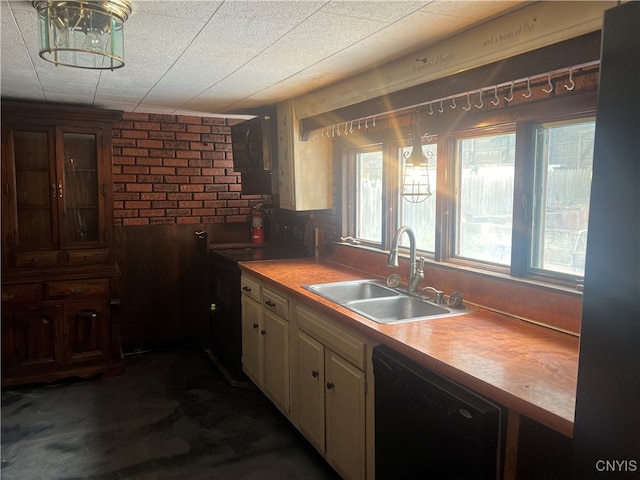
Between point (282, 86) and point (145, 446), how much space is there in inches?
85.7

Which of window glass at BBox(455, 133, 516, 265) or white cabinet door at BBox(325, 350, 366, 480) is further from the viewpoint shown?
window glass at BBox(455, 133, 516, 265)

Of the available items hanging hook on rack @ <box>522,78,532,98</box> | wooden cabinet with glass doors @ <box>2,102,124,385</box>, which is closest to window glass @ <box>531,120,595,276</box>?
hanging hook on rack @ <box>522,78,532,98</box>

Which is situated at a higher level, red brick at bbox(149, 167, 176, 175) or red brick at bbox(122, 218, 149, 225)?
red brick at bbox(149, 167, 176, 175)

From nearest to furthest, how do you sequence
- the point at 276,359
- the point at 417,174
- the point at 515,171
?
the point at 515,171 → the point at 417,174 → the point at 276,359

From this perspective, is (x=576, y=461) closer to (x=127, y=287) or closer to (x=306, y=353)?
(x=306, y=353)

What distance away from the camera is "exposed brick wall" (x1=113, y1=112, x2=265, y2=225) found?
13.5 feet

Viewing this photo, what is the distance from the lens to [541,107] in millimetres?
1981

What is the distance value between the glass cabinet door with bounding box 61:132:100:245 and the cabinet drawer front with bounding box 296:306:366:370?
1978mm

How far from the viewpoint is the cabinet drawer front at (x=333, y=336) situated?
209 centimetres

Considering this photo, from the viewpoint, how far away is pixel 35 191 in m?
3.58

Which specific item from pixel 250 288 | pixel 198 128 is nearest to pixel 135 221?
pixel 198 128

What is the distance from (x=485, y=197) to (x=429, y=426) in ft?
3.94

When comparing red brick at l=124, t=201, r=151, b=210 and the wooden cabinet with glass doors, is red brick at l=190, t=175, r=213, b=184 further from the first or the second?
the wooden cabinet with glass doors

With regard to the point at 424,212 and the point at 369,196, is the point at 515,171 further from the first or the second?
the point at 369,196
